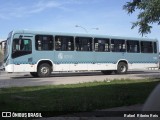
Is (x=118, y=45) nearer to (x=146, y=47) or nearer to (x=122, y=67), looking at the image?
(x=122, y=67)

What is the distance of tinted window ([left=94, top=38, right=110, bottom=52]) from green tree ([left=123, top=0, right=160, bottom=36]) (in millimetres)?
12352

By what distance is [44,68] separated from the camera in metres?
24.5

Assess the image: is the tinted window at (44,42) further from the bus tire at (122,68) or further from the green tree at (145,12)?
the green tree at (145,12)

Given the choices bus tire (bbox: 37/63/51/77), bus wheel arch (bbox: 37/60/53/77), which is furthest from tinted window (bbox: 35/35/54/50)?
bus tire (bbox: 37/63/51/77)

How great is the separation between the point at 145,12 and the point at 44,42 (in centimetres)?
1196

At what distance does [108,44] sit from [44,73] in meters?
6.33

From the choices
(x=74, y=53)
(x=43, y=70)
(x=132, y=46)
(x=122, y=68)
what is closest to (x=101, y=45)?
(x=122, y=68)

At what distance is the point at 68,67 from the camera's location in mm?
25469

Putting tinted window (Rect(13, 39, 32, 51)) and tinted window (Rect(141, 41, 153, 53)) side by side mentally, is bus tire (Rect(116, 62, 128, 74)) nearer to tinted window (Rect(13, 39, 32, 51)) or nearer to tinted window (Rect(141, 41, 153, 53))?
tinted window (Rect(141, 41, 153, 53))

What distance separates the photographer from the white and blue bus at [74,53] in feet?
77.9

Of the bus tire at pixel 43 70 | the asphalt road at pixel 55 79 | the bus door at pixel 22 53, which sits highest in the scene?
the bus door at pixel 22 53

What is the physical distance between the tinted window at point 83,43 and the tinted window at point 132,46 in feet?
13.2

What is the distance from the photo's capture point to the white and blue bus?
23750 mm

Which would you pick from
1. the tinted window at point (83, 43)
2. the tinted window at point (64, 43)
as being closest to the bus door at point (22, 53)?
the tinted window at point (64, 43)
